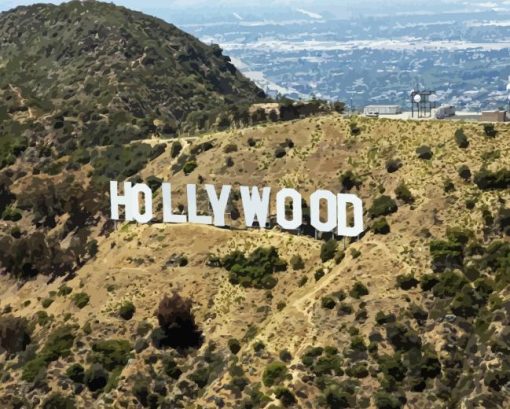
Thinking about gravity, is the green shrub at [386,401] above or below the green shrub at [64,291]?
below

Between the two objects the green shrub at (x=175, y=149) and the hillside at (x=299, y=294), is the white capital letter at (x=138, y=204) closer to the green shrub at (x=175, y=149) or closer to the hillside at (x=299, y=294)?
the hillside at (x=299, y=294)

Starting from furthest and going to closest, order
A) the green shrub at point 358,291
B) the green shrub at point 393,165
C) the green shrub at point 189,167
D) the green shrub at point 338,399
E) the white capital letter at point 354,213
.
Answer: the green shrub at point 189,167, the green shrub at point 393,165, the white capital letter at point 354,213, the green shrub at point 358,291, the green shrub at point 338,399

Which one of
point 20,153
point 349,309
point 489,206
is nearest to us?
point 349,309

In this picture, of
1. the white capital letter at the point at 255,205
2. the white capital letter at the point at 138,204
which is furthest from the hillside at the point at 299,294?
the white capital letter at the point at 255,205

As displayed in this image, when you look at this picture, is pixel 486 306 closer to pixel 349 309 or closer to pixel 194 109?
pixel 349 309

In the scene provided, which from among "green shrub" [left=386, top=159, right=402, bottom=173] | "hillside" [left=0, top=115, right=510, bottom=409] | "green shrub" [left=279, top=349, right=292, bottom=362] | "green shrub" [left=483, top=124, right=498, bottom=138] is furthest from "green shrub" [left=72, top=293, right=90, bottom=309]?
"green shrub" [left=483, top=124, right=498, bottom=138]

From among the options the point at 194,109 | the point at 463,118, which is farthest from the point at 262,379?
the point at 194,109

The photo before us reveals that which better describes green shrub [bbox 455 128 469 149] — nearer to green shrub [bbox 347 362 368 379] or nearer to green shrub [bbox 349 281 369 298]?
green shrub [bbox 349 281 369 298]
